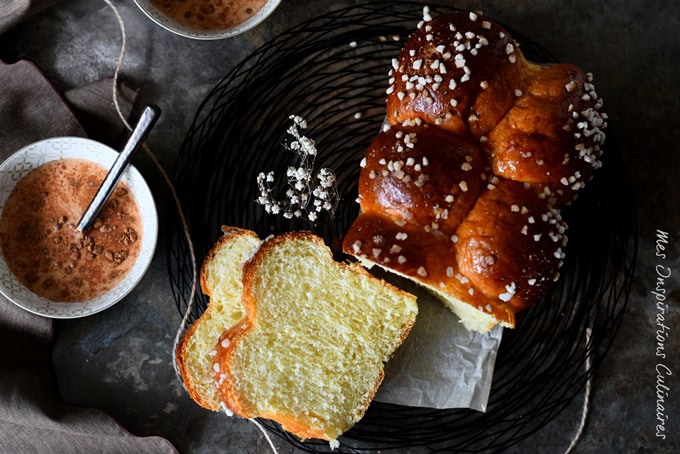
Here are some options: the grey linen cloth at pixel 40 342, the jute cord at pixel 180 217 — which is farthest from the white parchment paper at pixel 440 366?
the grey linen cloth at pixel 40 342

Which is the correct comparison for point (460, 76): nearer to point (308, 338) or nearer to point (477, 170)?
point (477, 170)

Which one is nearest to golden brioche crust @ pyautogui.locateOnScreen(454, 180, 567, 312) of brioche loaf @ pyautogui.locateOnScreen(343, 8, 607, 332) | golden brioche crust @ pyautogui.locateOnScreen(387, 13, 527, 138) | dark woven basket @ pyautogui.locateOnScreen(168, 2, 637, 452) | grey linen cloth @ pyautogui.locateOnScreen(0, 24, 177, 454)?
brioche loaf @ pyautogui.locateOnScreen(343, 8, 607, 332)

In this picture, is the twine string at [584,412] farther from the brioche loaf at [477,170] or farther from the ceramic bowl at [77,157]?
the ceramic bowl at [77,157]

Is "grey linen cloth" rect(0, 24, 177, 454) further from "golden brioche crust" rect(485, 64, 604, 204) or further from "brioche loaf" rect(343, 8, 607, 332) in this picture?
"golden brioche crust" rect(485, 64, 604, 204)

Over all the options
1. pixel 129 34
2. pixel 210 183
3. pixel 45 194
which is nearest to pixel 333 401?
pixel 210 183

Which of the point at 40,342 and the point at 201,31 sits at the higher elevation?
the point at 201,31

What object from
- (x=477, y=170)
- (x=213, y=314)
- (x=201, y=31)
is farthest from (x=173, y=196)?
(x=477, y=170)

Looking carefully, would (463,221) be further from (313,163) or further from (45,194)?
(45,194)
